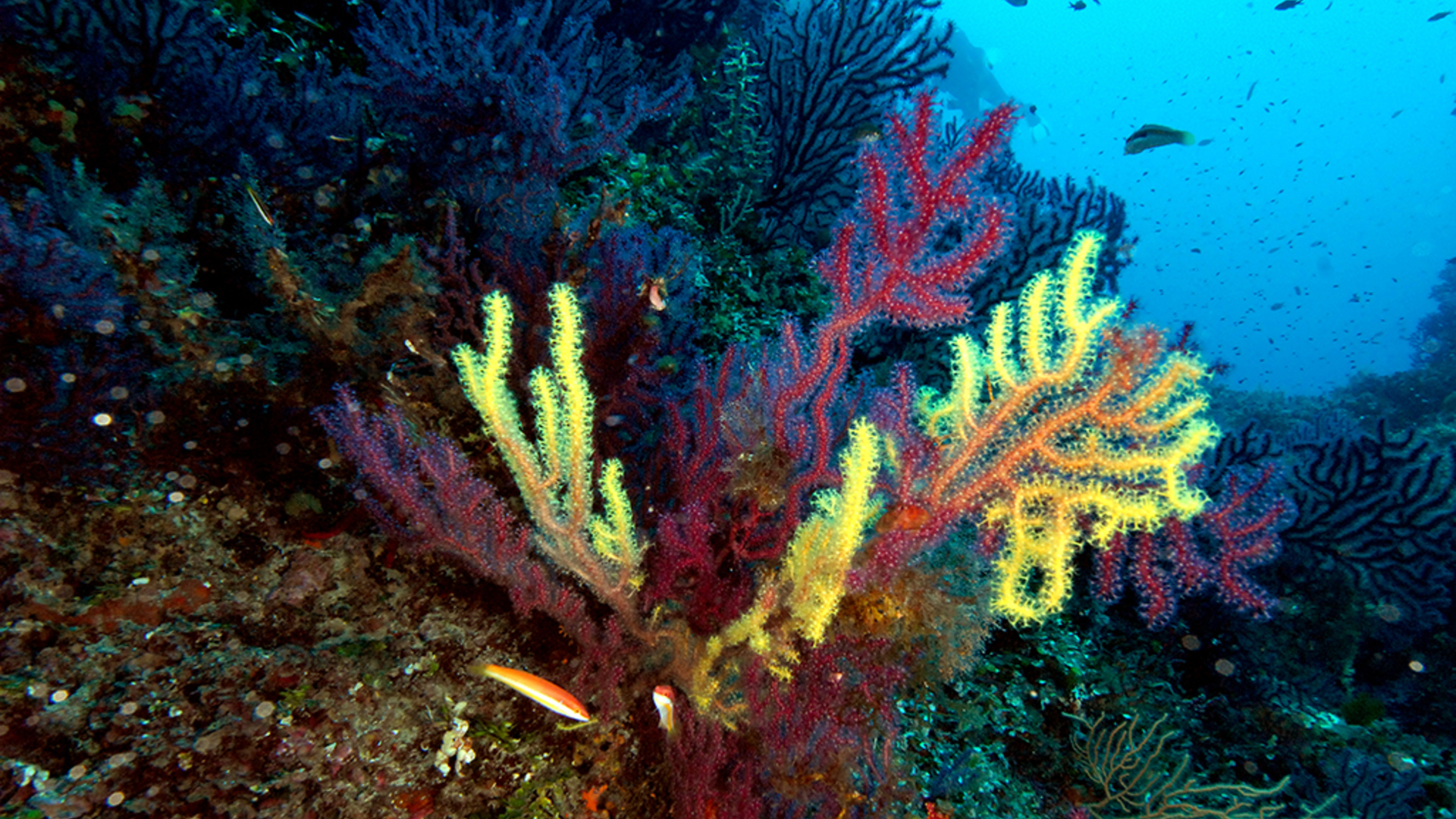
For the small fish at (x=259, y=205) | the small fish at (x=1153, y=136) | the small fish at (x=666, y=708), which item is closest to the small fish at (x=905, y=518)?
the small fish at (x=666, y=708)

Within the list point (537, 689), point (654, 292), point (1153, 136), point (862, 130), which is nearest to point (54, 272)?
point (654, 292)

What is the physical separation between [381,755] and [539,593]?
2.74 ft

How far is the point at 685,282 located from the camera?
4.04 meters

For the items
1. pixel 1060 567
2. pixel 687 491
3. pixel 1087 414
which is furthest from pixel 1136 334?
pixel 687 491

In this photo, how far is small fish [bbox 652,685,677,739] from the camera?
8.06ft

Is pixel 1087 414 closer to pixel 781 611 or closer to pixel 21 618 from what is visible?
pixel 781 611

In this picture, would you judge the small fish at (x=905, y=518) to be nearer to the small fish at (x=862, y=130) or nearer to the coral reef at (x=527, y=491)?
the coral reef at (x=527, y=491)

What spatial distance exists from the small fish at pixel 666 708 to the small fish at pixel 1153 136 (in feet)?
25.5

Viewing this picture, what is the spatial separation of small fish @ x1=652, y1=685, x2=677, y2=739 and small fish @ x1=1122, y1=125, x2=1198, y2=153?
7779 millimetres

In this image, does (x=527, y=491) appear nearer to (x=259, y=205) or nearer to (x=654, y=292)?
(x=654, y=292)

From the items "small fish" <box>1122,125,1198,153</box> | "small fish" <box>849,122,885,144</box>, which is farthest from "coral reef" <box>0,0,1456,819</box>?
"small fish" <box>1122,125,1198,153</box>

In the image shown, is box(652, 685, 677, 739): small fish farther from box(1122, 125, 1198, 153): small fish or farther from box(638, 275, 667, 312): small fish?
box(1122, 125, 1198, 153): small fish

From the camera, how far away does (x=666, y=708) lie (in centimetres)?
252

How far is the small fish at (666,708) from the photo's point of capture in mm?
2457
